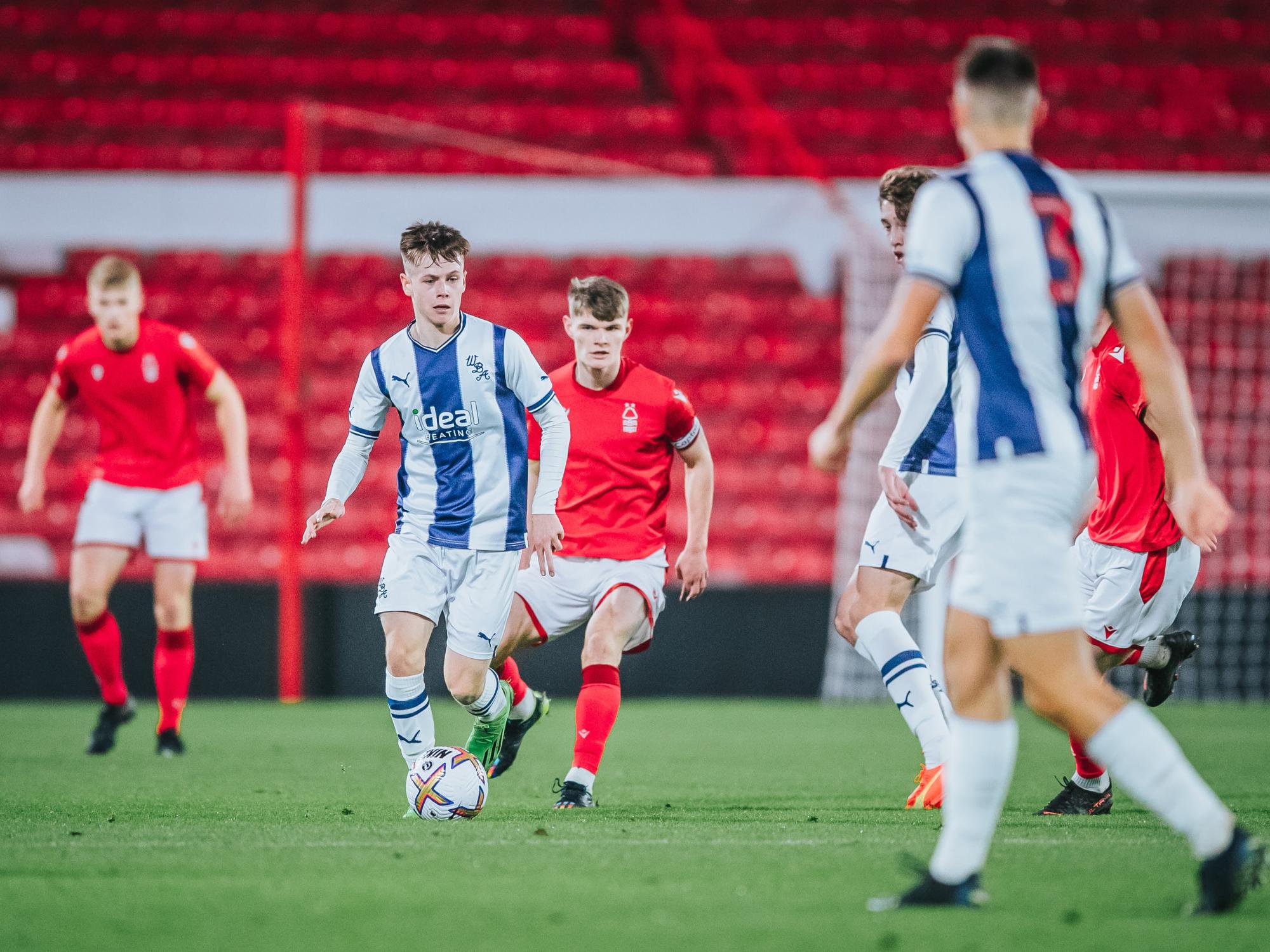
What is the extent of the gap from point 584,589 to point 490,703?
1.93ft

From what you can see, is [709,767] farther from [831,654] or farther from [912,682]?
[831,654]

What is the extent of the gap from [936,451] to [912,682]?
2.65ft

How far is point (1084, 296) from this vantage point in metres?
3.40

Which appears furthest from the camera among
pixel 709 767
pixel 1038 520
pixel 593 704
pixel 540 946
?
pixel 709 767

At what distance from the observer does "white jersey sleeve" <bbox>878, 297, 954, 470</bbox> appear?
5.59 m

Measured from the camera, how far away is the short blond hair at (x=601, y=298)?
231 inches

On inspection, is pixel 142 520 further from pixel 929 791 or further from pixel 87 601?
pixel 929 791

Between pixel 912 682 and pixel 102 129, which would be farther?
pixel 102 129

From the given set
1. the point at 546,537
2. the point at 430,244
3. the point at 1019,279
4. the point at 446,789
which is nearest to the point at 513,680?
the point at 546,537

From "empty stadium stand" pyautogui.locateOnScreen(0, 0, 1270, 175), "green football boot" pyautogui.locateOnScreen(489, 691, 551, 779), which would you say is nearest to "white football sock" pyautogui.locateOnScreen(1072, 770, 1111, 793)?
"green football boot" pyautogui.locateOnScreen(489, 691, 551, 779)

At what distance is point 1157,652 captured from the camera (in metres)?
5.92

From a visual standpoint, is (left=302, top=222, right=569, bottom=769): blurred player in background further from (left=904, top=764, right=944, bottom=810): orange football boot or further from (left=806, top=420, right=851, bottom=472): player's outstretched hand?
(left=806, top=420, right=851, bottom=472): player's outstretched hand

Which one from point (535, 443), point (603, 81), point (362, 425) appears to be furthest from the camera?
point (603, 81)

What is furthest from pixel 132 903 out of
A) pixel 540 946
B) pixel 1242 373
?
pixel 1242 373
